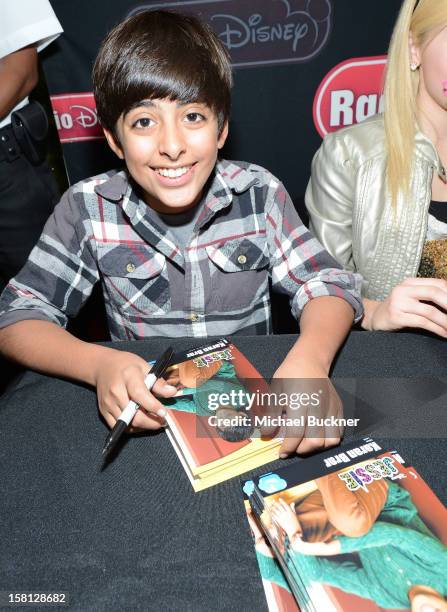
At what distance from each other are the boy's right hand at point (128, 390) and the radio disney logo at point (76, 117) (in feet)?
4.43

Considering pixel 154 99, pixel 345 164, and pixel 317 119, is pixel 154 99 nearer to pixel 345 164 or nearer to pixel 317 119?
pixel 345 164

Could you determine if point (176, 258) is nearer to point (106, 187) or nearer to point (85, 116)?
point (106, 187)

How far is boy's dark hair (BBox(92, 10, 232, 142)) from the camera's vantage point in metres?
0.90

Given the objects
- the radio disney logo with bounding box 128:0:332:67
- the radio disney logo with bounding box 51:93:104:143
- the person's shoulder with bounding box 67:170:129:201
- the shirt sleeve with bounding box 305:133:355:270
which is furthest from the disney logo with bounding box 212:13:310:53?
the person's shoulder with bounding box 67:170:129:201

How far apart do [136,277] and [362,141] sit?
2.09ft

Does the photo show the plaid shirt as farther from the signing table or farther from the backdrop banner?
the backdrop banner

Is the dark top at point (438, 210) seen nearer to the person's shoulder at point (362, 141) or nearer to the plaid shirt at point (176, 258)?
the person's shoulder at point (362, 141)

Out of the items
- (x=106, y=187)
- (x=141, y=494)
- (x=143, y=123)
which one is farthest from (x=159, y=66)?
(x=141, y=494)

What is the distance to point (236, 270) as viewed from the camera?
1.12 m

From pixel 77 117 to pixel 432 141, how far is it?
4.23 feet

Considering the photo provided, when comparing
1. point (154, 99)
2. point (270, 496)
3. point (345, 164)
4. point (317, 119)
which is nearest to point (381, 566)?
point (270, 496)

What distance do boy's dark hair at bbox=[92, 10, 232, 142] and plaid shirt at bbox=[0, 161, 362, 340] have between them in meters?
0.15

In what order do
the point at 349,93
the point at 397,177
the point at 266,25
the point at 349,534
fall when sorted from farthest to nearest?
the point at 349,93 → the point at 266,25 → the point at 397,177 → the point at 349,534

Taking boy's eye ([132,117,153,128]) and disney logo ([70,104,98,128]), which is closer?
boy's eye ([132,117,153,128])
